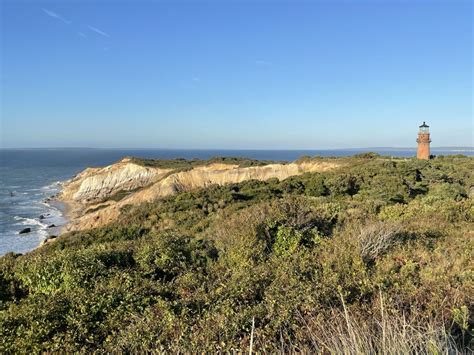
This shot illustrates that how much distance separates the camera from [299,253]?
7.49 meters

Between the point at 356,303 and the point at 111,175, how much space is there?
2387 inches

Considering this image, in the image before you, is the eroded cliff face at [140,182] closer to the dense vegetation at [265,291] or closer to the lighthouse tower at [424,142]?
the lighthouse tower at [424,142]

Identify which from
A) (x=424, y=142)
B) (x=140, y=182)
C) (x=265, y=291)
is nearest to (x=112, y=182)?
(x=140, y=182)

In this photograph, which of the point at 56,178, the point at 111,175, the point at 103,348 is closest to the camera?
the point at 103,348

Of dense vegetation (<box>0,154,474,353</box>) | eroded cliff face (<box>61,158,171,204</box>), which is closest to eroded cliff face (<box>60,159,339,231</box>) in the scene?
eroded cliff face (<box>61,158,171,204</box>)

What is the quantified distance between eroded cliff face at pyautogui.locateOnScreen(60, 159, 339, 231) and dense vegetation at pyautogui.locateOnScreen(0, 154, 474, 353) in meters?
21.1

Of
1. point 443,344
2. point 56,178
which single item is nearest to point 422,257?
point 443,344

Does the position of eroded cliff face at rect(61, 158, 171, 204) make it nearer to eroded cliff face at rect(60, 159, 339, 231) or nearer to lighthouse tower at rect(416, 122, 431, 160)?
eroded cliff face at rect(60, 159, 339, 231)

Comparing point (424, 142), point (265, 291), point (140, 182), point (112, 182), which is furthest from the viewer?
point (112, 182)

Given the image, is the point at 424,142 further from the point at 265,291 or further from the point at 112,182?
the point at 112,182

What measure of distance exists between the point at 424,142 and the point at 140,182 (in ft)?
134

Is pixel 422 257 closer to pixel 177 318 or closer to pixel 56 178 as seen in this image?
pixel 177 318

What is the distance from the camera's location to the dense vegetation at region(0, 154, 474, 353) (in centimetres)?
373

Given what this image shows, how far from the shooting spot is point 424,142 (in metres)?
35.3
